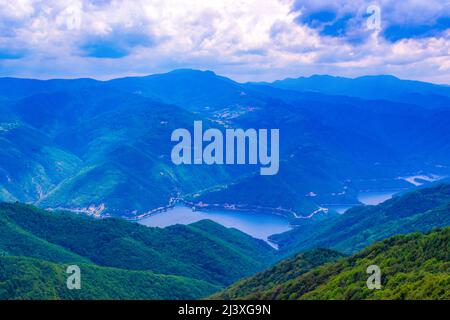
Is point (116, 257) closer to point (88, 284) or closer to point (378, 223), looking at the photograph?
point (88, 284)

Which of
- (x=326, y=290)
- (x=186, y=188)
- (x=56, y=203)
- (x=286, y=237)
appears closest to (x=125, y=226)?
(x=286, y=237)

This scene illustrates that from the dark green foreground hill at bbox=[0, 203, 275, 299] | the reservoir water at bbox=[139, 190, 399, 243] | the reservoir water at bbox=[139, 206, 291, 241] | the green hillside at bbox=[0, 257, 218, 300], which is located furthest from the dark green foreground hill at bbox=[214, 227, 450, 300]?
the reservoir water at bbox=[139, 206, 291, 241]

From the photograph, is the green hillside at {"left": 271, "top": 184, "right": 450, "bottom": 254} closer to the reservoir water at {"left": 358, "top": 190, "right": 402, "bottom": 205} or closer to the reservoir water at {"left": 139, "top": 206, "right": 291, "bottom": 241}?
the reservoir water at {"left": 139, "top": 206, "right": 291, "bottom": 241}

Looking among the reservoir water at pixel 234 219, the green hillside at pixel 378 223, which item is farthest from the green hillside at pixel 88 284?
the reservoir water at pixel 234 219

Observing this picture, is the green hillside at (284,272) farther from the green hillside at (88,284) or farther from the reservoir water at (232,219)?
the reservoir water at (232,219)

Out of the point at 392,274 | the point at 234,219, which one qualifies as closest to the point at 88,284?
the point at 392,274
